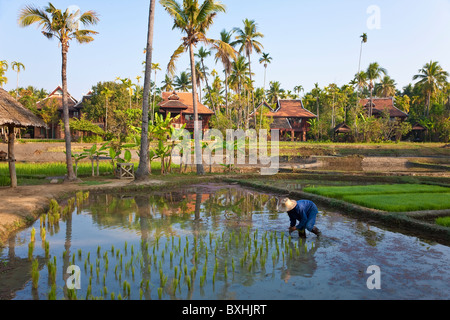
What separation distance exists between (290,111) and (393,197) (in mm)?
37318

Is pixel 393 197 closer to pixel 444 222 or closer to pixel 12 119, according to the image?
pixel 444 222

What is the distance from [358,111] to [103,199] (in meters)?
33.8

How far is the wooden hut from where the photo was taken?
1004 cm

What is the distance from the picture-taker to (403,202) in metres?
8.76

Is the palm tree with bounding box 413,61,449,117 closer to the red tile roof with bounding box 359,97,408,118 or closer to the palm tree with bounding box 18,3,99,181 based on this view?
the red tile roof with bounding box 359,97,408,118

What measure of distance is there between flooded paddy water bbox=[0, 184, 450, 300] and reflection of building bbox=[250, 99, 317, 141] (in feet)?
121

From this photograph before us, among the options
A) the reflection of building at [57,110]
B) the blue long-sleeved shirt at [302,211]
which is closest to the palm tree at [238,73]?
the reflection of building at [57,110]

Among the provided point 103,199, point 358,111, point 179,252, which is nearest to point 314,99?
point 358,111

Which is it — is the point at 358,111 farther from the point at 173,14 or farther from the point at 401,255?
the point at 401,255

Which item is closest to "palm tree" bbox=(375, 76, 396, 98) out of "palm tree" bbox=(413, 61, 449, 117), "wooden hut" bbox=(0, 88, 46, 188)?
"palm tree" bbox=(413, 61, 449, 117)

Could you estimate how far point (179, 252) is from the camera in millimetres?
5586

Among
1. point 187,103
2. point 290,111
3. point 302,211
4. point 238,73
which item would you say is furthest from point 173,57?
point 290,111

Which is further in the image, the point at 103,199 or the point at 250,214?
the point at 103,199

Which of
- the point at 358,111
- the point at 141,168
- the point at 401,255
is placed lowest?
the point at 401,255
